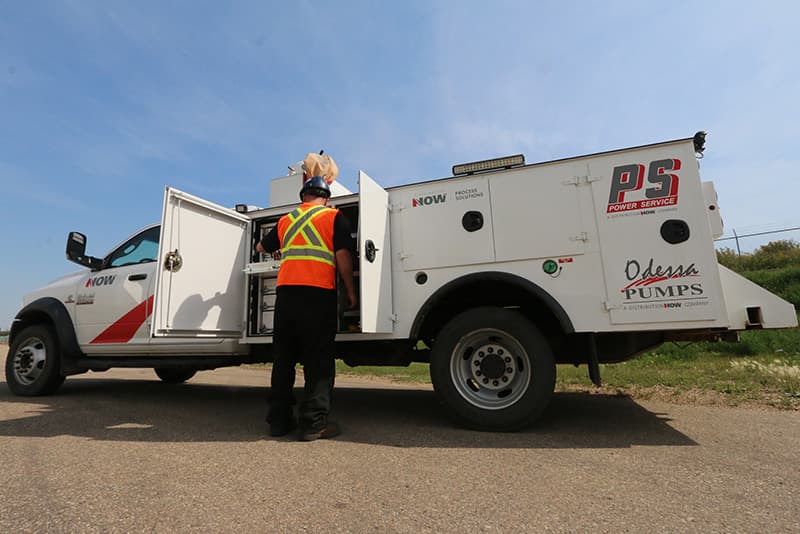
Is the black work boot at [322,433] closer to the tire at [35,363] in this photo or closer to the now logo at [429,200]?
Result: the now logo at [429,200]

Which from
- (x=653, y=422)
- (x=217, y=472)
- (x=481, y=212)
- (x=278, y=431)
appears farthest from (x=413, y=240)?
(x=653, y=422)

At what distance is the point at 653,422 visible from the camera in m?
3.62

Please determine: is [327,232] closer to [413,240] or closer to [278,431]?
[413,240]

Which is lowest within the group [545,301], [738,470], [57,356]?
[738,470]

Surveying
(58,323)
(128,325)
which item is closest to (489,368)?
(128,325)

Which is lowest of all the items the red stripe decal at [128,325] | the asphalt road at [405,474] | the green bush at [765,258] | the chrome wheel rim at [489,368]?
the asphalt road at [405,474]

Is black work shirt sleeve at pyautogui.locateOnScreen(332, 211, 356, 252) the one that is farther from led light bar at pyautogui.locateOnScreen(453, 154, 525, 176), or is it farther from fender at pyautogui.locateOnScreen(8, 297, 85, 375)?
fender at pyautogui.locateOnScreen(8, 297, 85, 375)

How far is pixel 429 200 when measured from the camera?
3.92 m

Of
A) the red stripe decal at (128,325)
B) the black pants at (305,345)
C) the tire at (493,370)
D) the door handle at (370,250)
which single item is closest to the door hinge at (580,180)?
the tire at (493,370)

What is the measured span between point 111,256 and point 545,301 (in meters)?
5.46

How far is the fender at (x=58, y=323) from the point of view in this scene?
5.10 m

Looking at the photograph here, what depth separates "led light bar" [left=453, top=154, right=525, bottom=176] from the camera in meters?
3.72

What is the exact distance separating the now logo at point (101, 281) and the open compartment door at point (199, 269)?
6.21ft

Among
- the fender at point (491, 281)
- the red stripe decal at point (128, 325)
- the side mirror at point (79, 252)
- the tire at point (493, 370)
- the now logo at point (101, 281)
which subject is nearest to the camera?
the tire at point (493, 370)
